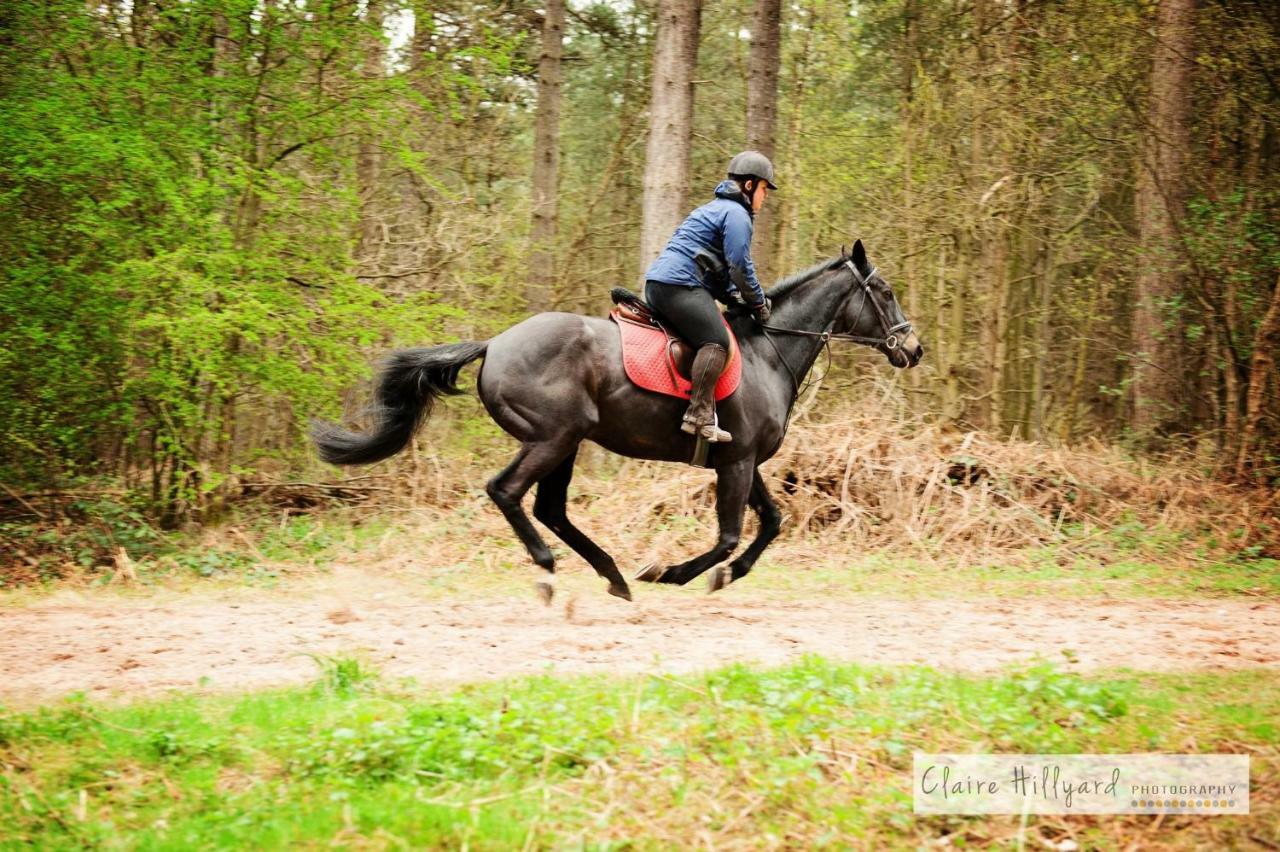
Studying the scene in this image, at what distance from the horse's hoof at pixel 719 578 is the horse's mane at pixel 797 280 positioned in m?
2.35

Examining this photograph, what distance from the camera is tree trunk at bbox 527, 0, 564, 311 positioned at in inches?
643

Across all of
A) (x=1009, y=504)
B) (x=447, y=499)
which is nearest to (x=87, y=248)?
(x=447, y=499)

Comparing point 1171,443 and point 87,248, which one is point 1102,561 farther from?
point 87,248

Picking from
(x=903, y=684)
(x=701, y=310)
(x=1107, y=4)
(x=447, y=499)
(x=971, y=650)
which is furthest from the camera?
(x=1107, y=4)

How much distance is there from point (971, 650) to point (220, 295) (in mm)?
8450

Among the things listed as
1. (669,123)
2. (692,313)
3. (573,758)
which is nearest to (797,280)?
(692,313)

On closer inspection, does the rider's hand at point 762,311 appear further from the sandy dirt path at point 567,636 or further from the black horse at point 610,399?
the sandy dirt path at point 567,636

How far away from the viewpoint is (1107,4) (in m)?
15.0

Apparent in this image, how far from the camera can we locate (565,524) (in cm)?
833

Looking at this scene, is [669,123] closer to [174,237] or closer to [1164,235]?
[174,237]

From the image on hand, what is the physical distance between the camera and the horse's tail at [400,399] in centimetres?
797

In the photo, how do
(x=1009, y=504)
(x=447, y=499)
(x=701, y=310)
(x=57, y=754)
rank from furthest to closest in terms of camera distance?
(x=447, y=499), (x=1009, y=504), (x=701, y=310), (x=57, y=754)

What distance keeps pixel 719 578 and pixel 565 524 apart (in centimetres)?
136

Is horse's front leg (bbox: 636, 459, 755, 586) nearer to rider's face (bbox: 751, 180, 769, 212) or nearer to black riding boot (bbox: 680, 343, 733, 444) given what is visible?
black riding boot (bbox: 680, 343, 733, 444)
